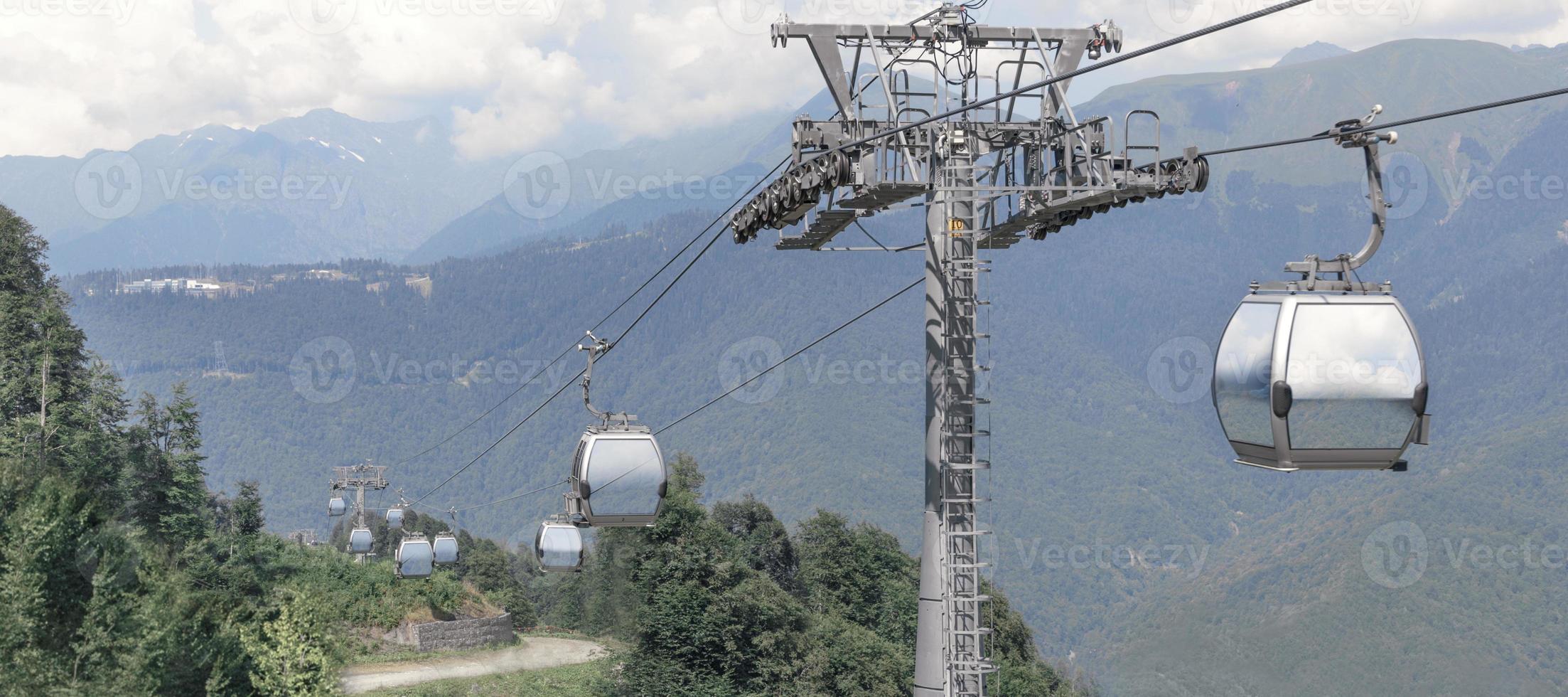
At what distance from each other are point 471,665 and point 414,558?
991cm

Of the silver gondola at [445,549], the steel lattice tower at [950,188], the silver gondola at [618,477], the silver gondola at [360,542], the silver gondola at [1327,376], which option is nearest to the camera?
the silver gondola at [1327,376]

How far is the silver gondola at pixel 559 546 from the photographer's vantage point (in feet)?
84.7

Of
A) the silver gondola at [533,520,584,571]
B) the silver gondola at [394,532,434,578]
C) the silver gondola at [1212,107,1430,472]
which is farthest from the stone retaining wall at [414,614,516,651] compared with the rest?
the silver gondola at [1212,107,1430,472]

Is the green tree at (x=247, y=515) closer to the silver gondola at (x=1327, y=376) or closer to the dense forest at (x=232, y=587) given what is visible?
the dense forest at (x=232, y=587)

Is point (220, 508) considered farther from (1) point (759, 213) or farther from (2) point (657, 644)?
(1) point (759, 213)

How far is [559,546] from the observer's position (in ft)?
84.8

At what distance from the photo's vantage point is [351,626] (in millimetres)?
47625

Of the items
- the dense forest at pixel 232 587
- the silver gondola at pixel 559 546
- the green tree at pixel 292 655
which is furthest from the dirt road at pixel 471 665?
the silver gondola at pixel 559 546

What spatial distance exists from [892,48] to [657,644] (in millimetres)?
37940

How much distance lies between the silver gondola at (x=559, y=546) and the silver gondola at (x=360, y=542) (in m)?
25.1

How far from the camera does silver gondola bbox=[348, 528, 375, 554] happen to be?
4931cm

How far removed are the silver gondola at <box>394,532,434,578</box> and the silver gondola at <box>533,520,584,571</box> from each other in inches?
494

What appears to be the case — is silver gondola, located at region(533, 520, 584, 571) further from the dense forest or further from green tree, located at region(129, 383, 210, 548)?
green tree, located at region(129, 383, 210, 548)

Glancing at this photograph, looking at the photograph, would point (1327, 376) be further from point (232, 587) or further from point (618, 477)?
point (232, 587)
